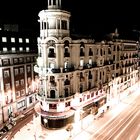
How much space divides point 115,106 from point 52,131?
90.9ft

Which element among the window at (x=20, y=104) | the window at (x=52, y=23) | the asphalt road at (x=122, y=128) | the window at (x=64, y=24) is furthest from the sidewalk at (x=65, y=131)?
the window at (x=52, y=23)

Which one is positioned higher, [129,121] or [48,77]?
[48,77]

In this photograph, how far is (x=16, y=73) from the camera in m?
53.6

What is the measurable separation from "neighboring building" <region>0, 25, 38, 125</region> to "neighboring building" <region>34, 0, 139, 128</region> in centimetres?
889

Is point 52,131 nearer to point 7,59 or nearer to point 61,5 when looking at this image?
point 7,59

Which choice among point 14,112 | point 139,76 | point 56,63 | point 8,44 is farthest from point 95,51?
point 139,76

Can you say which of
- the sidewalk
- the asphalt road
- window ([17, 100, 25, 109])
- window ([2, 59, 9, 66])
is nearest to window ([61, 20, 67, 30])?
window ([2, 59, 9, 66])

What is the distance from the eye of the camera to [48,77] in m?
44.6

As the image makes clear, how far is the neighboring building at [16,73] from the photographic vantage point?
164ft

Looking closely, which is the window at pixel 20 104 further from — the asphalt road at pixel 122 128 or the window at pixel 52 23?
the window at pixel 52 23

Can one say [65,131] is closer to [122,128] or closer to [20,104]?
[122,128]

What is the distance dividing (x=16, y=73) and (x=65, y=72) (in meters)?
18.3

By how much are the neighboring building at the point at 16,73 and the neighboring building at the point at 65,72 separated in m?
8.89

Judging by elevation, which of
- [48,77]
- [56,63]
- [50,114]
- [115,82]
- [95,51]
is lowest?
[50,114]
